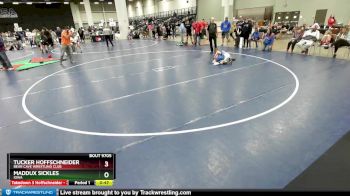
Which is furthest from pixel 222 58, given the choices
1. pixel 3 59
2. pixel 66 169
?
pixel 3 59

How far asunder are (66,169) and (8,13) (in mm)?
43689

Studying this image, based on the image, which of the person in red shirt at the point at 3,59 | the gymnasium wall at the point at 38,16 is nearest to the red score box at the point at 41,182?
the person in red shirt at the point at 3,59

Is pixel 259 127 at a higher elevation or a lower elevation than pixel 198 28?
lower

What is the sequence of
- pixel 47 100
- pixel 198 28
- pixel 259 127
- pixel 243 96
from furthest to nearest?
pixel 198 28 < pixel 47 100 < pixel 243 96 < pixel 259 127

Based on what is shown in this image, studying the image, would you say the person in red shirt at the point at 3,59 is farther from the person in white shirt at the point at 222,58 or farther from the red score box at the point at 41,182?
the red score box at the point at 41,182

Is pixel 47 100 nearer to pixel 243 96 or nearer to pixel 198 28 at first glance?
pixel 243 96

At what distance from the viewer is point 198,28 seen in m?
15.1

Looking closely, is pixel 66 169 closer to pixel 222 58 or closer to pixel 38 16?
pixel 222 58

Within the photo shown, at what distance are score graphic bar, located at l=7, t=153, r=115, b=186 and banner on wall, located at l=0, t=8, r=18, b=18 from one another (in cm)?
4295

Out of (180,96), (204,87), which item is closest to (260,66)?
(204,87)

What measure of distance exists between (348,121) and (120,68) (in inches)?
335

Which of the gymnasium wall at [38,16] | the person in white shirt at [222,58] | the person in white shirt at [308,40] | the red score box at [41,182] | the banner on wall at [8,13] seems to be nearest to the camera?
the red score box at [41,182]

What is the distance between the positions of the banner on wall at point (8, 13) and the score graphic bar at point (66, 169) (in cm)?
4295

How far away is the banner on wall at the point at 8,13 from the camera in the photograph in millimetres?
33000
